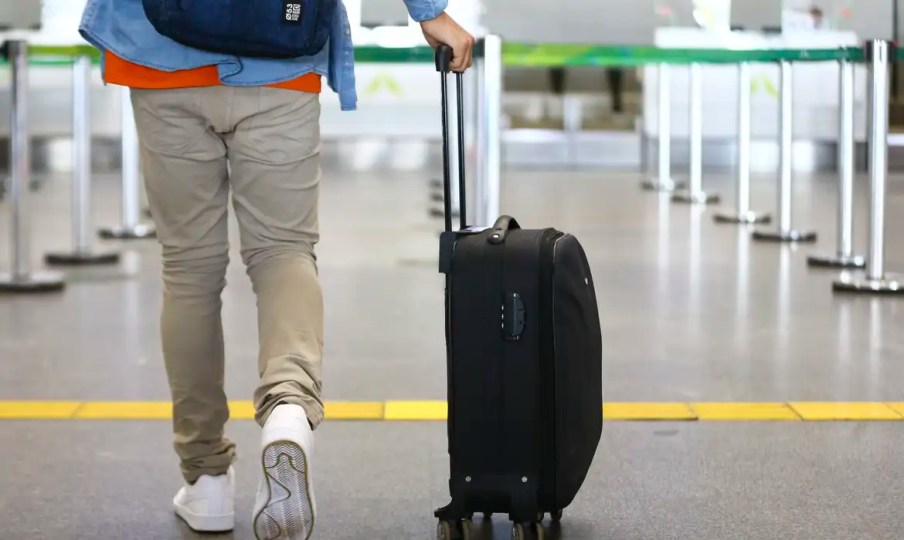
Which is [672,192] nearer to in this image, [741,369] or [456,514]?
[741,369]

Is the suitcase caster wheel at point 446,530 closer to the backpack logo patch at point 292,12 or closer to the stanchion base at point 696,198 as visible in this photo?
the backpack logo patch at point 292,12

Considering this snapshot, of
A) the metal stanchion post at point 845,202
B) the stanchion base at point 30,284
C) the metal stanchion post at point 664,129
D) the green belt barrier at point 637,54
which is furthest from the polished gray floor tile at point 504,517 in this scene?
the metal stanchion post at point 664,129

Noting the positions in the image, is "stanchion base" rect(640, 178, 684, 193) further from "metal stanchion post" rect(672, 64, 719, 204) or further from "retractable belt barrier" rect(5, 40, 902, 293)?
"retractable belt barrier" rect(5, 40, 902, 293)

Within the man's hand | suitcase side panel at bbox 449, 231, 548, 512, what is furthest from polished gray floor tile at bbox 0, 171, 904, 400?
the man's hand

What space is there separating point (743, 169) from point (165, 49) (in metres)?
6.72

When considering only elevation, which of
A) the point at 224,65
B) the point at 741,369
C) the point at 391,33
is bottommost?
the point at 741,369

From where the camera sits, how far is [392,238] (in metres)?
7.63

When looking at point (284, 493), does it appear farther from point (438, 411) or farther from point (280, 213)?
point (438, 411)

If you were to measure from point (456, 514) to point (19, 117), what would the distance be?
147 inches

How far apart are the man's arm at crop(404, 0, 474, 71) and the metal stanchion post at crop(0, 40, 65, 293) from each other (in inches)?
140

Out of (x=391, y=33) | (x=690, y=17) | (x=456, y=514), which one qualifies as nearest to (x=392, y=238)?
A: (x=391, y=33)

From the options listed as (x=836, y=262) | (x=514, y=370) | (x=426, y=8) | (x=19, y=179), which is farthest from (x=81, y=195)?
(x=514, y=370)

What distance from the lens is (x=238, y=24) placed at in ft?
7.29

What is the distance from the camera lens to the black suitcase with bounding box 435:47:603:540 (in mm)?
2295
